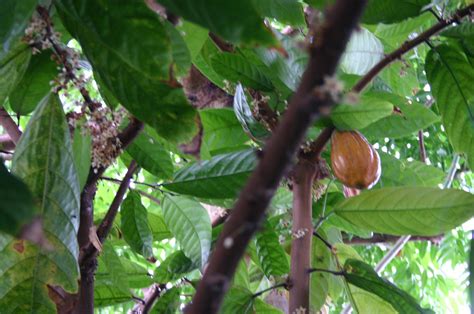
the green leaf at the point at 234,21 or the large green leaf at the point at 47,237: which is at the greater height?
the green leaf at the point at 234,21

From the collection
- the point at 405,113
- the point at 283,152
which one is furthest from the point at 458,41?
the point at 283,152

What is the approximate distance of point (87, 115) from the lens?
0.85 m

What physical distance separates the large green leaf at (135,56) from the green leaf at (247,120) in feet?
0.73

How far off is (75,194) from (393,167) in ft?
2.02

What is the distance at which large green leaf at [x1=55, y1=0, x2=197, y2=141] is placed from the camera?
0.55m

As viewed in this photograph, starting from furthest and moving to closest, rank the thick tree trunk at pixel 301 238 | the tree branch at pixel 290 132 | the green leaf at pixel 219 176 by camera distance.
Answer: the green leaf at pixel 219 176 < the thick tree trunk at pixel 301 238 < the tree branch at pixel 290 132

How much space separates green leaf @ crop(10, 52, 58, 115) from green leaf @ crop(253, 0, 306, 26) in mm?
293

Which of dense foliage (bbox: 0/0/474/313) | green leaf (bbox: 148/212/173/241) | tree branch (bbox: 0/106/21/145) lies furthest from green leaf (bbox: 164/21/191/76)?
green leaf (bbox: 148/212/173/241)

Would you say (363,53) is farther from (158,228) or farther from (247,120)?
(158,228)

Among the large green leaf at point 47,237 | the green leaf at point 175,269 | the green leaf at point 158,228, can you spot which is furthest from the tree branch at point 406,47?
the green leaf at point 158,228

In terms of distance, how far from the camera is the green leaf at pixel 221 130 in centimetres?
109

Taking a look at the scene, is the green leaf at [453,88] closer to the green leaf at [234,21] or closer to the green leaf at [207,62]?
the green leaf at [207,62]

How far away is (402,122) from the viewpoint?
105 centimetres

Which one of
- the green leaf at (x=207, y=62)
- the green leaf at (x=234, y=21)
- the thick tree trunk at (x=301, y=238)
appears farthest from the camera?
the green leaf at (x=207, y=62)
